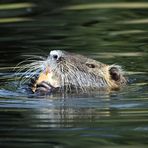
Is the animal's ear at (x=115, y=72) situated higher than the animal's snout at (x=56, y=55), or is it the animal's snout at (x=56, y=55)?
the animal's snout at (x=56, y=55)

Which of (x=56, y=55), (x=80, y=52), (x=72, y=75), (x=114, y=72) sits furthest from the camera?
(x=80, y=52)

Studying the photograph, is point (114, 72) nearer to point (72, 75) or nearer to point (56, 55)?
point (72, 75)

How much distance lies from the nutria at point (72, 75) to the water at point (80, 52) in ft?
0.53

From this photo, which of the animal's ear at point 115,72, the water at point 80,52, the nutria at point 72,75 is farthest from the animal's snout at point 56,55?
the animal's ear at point 115,72

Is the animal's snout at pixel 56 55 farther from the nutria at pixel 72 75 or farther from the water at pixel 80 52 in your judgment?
the water at pixel 80 52

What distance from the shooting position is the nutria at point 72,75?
299 inches

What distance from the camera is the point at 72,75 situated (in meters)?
7.78

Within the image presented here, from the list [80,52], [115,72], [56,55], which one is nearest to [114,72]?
[115,72]

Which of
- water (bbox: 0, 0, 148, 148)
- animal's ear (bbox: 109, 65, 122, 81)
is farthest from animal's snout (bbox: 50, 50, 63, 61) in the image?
animal's ear (bbox: 109, 65, 122, 81)

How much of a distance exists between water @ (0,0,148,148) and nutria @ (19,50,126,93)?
0.53 feet

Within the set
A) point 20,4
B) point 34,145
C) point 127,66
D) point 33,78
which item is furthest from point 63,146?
point 20,4

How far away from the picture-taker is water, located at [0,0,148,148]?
589 centimetres

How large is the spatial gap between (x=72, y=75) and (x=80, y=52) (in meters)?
2.37

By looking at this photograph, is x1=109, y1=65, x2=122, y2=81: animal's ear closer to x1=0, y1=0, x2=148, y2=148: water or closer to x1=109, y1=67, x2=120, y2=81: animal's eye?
x1=109, y1=67, x2=120, y2=81: animal's eye
